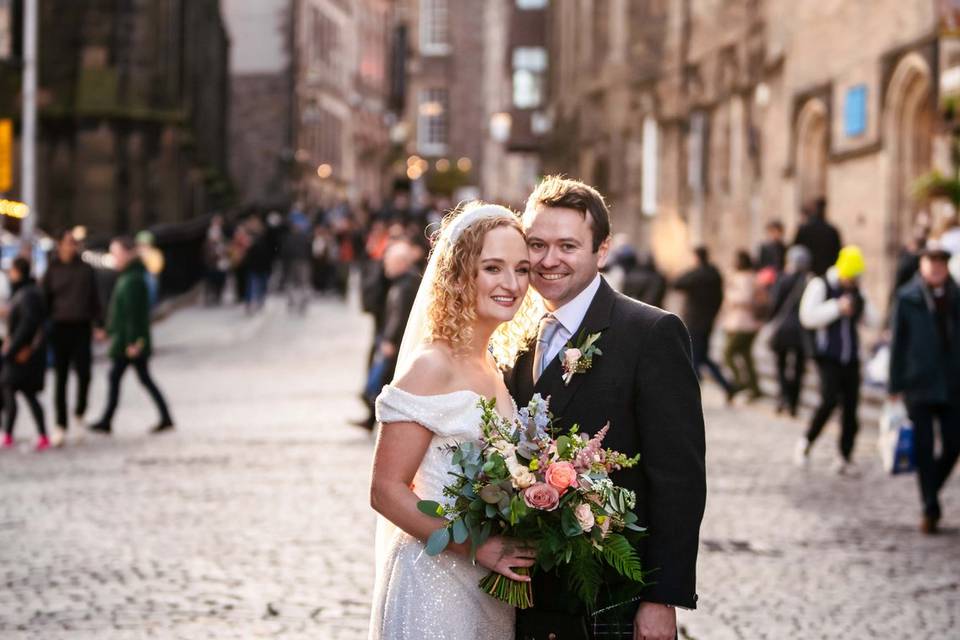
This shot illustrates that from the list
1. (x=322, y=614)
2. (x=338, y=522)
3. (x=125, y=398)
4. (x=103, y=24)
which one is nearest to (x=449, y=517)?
(x=322, y=614)

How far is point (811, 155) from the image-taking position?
29.9 m

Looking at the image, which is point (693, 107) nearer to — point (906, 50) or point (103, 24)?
point (103, 24)

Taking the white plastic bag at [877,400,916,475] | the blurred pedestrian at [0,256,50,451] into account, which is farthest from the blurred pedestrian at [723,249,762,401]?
the white plastic bag at [877,400,916,475]

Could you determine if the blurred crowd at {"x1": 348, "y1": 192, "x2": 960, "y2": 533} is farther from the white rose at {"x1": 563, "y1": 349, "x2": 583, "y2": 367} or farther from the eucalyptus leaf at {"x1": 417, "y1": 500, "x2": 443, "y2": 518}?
the eucalyptus leaf at {"x1": 417, "y1": 500, "x2": 443, "y2": 518}

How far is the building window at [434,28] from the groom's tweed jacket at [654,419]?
105 meters

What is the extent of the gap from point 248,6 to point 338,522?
2614 inches

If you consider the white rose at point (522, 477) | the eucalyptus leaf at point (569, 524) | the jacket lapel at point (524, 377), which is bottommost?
the eucalyptus leaf at point (569, 524)

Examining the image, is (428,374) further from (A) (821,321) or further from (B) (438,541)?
(A) (821,321)

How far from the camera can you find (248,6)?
74.4 metres

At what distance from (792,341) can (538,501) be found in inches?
A: 560

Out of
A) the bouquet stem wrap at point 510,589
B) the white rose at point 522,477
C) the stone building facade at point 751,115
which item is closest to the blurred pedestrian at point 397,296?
the stone building facade at point 751,115

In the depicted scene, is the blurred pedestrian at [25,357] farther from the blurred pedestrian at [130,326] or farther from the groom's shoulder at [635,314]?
the groom's shoulder at [635,314]

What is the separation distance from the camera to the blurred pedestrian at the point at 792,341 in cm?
1769

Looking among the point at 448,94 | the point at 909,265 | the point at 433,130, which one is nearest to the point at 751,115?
the point at 909,265
